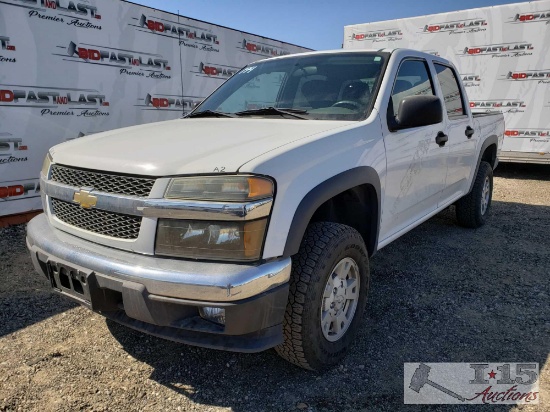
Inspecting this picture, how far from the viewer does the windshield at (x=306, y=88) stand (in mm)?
2869

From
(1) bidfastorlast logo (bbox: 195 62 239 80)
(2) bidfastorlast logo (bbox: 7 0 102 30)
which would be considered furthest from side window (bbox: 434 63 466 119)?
(2) bidfastorlast logo (bbox: 7 0 102 30)

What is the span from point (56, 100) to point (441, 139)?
466cm

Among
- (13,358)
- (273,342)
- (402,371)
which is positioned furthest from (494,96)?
(13,358)

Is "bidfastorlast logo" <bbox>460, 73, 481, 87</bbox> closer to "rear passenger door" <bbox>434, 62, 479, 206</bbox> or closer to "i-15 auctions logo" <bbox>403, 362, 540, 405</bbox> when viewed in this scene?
"rear passenger door" <bbox>434, 62, 479, 206</bbox>

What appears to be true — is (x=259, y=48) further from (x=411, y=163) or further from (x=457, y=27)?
(x=411, y=163)

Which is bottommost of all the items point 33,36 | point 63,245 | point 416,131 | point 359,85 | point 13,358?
point 13,358

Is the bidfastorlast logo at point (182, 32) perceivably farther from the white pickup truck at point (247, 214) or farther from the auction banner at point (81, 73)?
the white pickup truck at point (247, 214)

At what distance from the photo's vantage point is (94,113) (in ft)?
19.2

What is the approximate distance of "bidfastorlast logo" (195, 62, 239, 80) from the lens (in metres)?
7.44

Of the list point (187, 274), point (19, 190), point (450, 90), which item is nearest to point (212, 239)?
point (187, 274)

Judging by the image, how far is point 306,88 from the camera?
3.15m

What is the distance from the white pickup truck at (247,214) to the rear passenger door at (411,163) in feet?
0.06

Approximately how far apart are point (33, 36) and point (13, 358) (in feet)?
13.6

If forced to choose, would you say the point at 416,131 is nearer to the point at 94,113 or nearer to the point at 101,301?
the point at 101,301
